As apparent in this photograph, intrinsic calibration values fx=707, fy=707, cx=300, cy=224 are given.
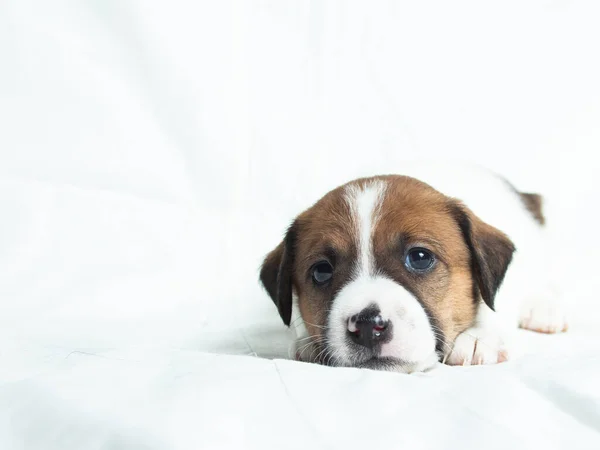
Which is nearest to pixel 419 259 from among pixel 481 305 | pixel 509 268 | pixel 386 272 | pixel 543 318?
→ pixel 386 272

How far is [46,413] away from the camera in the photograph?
194 centimetres

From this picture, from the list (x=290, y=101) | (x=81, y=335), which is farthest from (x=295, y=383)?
(x=290, y=101)

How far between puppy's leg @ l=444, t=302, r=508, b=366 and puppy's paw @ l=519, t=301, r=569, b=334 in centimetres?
62

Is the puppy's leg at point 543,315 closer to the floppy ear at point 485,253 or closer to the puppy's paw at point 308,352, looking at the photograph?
the floppy ear at point 485,253

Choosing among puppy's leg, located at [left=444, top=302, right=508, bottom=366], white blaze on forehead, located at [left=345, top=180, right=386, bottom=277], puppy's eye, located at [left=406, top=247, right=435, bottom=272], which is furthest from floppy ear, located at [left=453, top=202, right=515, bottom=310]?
white blaze on forehead, located at [left=345, top=180, right=386, bottom=277]

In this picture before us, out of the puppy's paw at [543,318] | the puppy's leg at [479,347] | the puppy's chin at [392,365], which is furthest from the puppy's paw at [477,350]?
the puppy's paw at [543,318]

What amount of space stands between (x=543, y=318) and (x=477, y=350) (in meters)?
0.92

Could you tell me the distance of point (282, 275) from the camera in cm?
332

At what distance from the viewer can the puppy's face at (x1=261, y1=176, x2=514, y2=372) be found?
2688 millimetres

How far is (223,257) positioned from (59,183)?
1140 millimetres

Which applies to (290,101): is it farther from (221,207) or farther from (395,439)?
(395,439)

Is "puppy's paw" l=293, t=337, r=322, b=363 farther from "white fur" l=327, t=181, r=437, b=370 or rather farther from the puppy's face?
"white fur" l=327, t=181, r=437, b=370

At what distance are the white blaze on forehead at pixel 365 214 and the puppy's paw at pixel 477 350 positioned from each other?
51cm

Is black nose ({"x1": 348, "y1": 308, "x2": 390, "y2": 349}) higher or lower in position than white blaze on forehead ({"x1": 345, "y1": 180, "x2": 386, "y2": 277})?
lower
